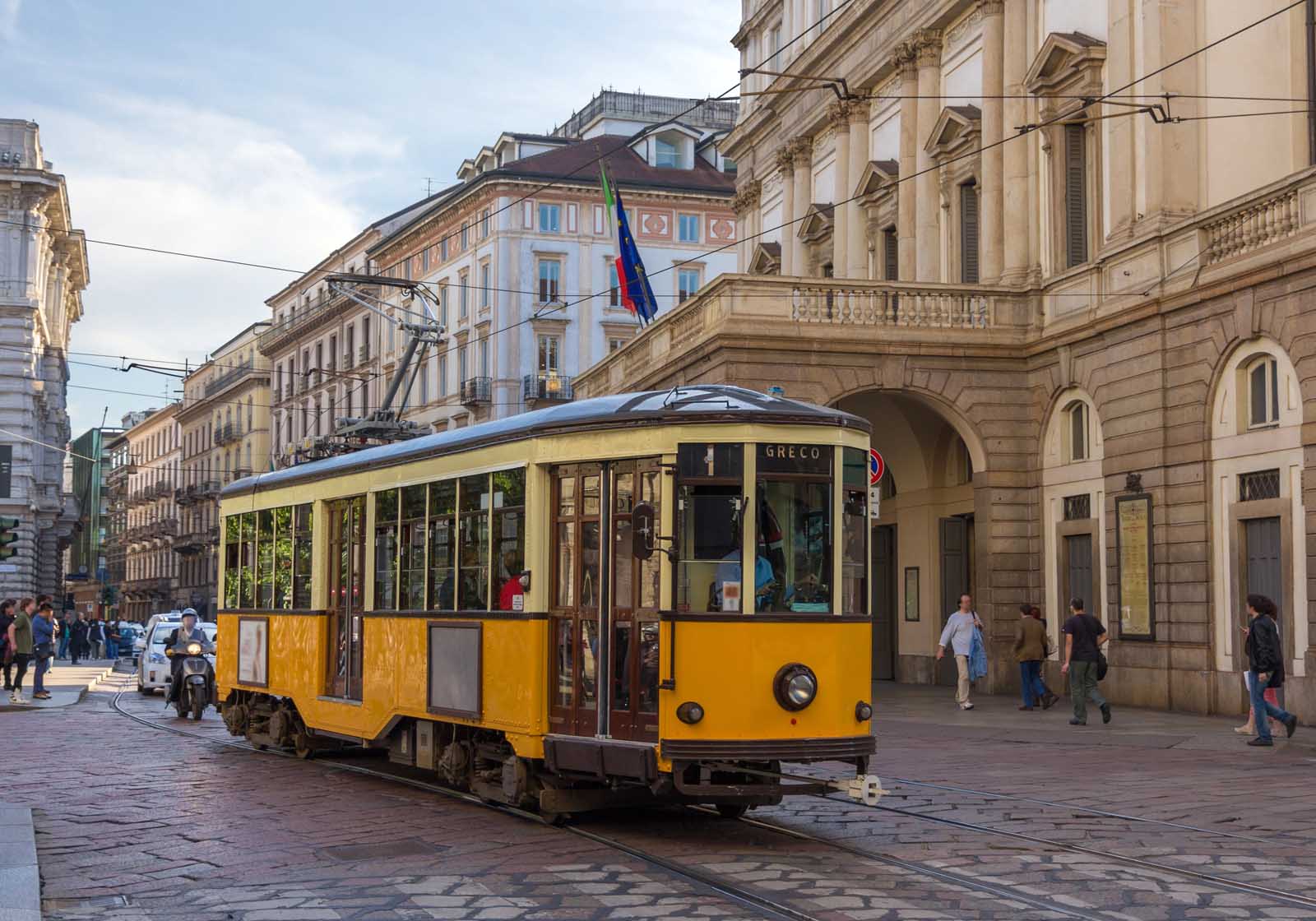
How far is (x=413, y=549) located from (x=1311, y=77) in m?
14.2

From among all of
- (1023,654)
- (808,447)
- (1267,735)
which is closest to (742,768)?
(808,447)

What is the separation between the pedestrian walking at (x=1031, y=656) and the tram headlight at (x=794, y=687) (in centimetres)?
1275

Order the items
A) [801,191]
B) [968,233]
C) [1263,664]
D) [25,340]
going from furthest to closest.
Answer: [25,340]
[801,191]
[968,233]
[1263,664]

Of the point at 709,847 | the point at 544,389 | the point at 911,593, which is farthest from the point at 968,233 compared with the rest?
the point at 544,389

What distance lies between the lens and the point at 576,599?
11.4 metres

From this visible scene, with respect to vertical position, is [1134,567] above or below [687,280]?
below

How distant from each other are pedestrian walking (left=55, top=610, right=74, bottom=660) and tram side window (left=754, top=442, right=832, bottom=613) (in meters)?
46.5

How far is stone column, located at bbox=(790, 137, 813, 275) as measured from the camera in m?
36.2

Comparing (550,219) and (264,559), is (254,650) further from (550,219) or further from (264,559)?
(550,219)

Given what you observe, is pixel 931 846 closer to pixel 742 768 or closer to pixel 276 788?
pixel 742 768

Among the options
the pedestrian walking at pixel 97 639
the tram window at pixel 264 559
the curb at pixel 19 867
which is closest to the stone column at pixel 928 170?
the tram window at pixel 264 559

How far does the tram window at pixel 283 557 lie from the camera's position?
16984mm

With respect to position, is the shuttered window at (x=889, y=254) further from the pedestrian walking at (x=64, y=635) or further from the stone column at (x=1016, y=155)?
the pedestrian walking at (x=64, y=635)

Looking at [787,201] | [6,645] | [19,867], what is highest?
[787,201]
